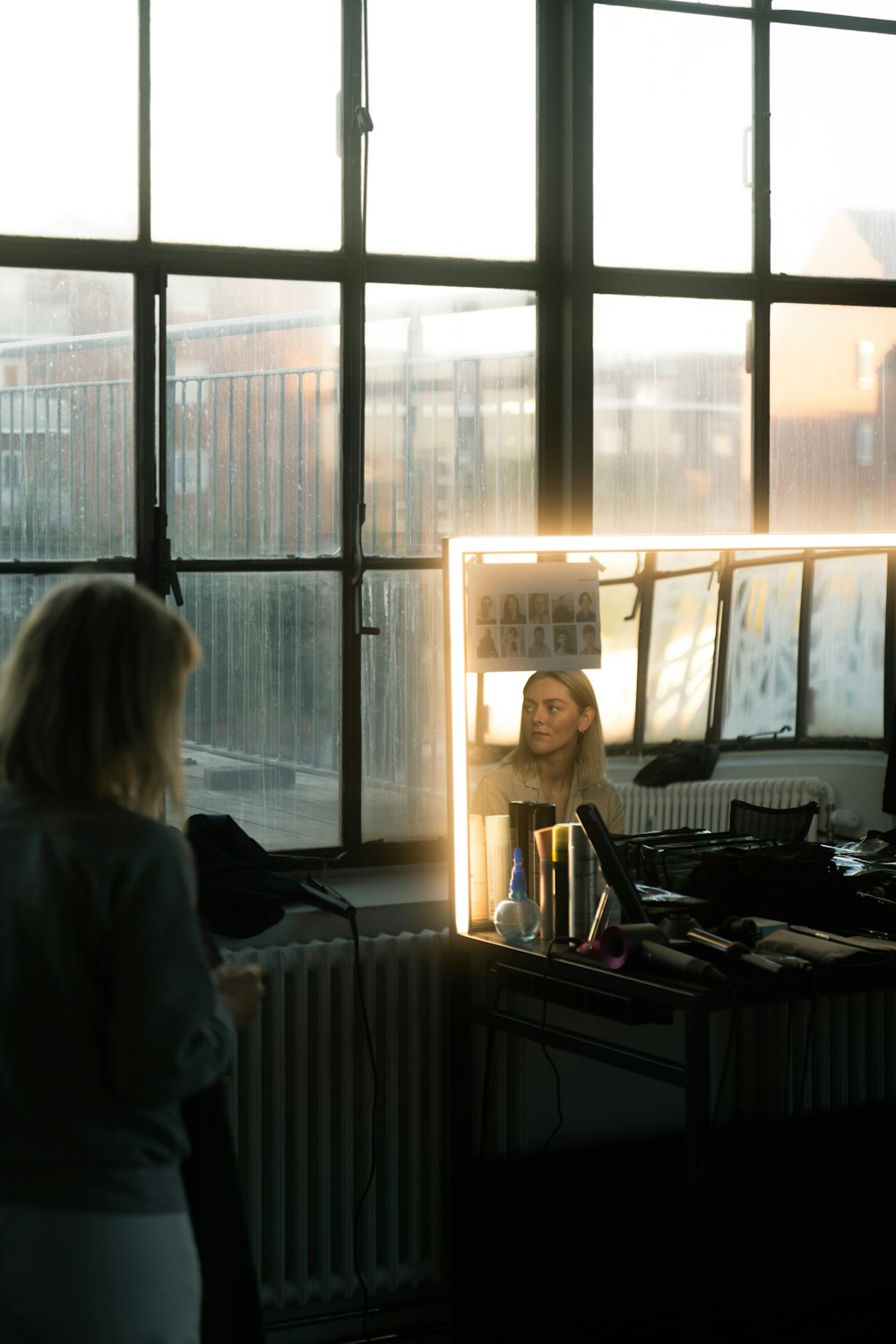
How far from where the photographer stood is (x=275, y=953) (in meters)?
2.60

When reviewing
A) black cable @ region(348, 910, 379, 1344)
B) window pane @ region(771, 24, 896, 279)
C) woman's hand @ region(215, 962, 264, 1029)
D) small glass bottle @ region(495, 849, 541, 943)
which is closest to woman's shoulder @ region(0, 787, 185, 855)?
woman's hand @ region(215, 962, 264, 1029)

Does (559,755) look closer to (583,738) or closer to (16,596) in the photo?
(583,738)

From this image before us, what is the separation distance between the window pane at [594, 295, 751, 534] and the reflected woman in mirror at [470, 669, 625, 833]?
0.51 meters

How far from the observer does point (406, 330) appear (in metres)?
2.92

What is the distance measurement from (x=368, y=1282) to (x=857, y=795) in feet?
4.47

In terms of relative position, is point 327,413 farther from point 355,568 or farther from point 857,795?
point 857,795

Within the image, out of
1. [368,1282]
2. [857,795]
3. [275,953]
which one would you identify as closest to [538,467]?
[857,795]

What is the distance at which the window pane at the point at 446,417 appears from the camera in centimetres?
290

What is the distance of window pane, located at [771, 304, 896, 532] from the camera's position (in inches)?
124

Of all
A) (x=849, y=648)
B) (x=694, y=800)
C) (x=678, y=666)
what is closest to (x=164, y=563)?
(x=678, y=666)

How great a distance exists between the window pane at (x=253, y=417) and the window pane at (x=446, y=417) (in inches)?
3.8

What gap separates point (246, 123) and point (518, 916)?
1658mm

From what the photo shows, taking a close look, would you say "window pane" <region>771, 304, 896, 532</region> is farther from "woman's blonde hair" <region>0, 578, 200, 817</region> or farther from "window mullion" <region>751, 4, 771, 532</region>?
"woman's blonde hair" <region>0, 578, 200, 817</region>

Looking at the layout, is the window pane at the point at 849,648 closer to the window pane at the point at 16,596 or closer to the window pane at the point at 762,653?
the window pane at the point at 762,653
